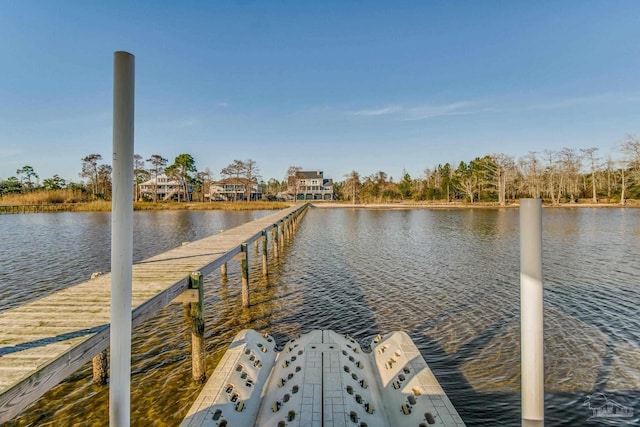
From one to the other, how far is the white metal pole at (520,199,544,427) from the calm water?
147 inches

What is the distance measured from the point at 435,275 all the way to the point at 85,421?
428 inches

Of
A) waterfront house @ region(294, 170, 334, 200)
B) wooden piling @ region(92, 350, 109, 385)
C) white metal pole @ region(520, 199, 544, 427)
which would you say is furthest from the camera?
waterfront house @ region(294, 170, 334, 200)

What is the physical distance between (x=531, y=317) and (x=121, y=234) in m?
1.98

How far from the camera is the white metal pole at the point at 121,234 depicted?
1650mm

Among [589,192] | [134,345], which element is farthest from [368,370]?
[589,192]

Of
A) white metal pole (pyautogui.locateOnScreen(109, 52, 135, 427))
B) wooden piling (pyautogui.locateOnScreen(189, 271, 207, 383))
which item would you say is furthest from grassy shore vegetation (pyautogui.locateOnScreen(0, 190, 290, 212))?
white metal pole (pyautogui.locateOnScreen(109, 52, 135, 427))

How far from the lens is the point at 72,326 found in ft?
11.9

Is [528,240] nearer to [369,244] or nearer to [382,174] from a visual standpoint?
[369,244]

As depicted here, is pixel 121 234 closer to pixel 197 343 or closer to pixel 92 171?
pixel 197 343

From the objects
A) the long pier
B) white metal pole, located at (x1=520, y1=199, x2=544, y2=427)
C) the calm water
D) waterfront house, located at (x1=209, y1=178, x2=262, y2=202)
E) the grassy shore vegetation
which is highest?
waterfront house, located at (x1=209, y1=178, x2=262, y2=202)

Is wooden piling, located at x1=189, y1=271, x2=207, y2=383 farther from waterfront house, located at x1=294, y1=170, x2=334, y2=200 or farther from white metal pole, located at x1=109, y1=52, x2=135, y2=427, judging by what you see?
waterfront house, located at x1=294, y1=170, x2=334, y2=200

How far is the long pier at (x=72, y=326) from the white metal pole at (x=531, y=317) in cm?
314

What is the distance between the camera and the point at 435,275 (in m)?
12.7

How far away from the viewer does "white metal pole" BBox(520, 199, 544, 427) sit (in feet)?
5.25
